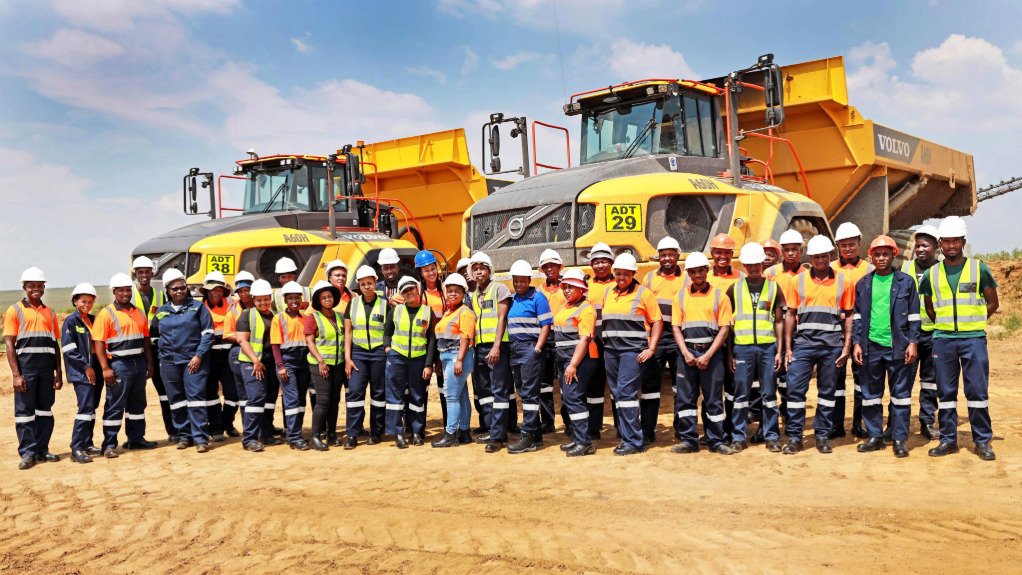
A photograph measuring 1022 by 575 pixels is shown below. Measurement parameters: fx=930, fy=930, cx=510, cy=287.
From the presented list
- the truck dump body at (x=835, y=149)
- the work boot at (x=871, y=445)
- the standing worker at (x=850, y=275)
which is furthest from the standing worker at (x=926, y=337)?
the truck dump body at (x=835, y=149)

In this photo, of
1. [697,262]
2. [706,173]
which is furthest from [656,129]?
[697,262]

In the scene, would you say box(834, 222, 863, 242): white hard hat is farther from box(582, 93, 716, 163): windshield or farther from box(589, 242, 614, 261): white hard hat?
box(582, 93, 716, 163): windshield

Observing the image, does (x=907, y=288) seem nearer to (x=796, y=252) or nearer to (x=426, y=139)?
(x=796, y=252)

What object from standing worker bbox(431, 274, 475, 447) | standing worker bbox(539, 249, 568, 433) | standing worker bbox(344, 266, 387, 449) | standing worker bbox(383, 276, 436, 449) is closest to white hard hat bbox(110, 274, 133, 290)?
standing worker bbox(344, 266, 387, 449)

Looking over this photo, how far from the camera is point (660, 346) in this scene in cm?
783

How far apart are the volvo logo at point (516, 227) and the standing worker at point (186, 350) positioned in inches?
122

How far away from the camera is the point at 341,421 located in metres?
10.2

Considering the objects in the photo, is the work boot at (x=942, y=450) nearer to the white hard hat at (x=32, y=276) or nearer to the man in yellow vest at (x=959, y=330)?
the man in yellow vest at (x=959, y=330)

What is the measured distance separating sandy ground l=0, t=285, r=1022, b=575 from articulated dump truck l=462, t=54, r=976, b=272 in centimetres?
231

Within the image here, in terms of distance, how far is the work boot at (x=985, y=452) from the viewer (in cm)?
666

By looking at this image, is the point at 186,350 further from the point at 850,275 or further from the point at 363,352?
the point at 850,275

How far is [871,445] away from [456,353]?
11.4 ft

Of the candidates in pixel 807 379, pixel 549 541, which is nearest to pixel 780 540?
pixel 549 541

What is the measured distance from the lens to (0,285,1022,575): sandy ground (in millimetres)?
4832
